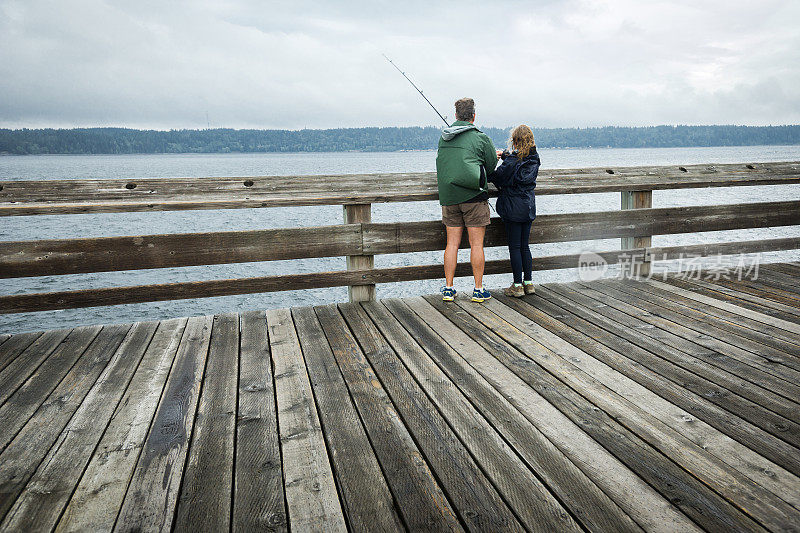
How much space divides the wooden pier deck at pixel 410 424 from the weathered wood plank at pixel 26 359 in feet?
0.05

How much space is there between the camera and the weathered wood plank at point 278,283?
12.3 ft

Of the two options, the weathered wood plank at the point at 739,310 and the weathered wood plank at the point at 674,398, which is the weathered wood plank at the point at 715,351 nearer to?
the weathered wood plank at the point at 674,398

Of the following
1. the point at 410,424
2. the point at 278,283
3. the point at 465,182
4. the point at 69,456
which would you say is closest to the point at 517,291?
the point at 465,182

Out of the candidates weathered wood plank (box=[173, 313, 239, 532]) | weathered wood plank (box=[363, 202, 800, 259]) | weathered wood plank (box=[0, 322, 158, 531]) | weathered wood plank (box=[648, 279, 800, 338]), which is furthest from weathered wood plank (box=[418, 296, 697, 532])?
weathered wood plank (box=[648, 279, 800, 338])

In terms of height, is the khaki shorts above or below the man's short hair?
below

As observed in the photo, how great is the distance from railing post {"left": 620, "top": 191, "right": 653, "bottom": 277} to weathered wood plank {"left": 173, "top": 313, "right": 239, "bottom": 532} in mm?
3675

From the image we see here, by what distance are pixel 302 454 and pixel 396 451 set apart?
0.36 m

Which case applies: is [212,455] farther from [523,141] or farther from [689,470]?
[523,141]

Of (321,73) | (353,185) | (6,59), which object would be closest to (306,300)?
(353,185)

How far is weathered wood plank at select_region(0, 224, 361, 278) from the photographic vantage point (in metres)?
3.66

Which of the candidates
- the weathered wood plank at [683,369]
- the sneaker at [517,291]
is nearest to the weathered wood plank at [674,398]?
the weathered wood plank at [683,369]

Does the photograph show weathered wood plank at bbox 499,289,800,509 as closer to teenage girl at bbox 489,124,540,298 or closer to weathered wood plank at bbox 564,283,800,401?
weathered wood plank at bbox 564,283,800,401

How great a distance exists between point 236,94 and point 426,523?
126m

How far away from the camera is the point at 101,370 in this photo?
10.0 feet
